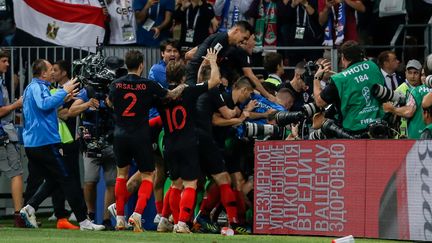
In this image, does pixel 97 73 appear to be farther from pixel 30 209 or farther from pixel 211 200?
pixel 211 200

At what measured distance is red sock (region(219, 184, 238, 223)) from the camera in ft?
57.5

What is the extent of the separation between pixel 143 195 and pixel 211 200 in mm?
1240

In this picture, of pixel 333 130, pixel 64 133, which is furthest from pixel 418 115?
pixel 64 133

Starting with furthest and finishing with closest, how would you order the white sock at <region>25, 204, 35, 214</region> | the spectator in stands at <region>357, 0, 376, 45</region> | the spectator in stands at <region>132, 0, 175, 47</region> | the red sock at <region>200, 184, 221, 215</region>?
the spectator in stands at <region>132, 0, 175, 47</region> < the spectator in stands at <region>357, 0, 376, 45</region> < the white sock at <region>25, 204, 35, 214</region> < the red sock at <region>200, 184, 221, 215</region>

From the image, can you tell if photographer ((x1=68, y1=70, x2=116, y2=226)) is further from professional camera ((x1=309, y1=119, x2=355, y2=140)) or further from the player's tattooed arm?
professional camera ((x1=309, y1=119, x2=355, y2=140))

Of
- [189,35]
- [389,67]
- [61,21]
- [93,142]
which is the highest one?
[61,21]

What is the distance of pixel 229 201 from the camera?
1753cm

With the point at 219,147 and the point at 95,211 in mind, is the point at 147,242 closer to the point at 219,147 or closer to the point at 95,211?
the point at 219,147

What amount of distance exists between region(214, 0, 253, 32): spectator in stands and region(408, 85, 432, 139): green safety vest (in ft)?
19.6

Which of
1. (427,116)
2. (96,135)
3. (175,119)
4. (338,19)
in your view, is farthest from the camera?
(338,19)

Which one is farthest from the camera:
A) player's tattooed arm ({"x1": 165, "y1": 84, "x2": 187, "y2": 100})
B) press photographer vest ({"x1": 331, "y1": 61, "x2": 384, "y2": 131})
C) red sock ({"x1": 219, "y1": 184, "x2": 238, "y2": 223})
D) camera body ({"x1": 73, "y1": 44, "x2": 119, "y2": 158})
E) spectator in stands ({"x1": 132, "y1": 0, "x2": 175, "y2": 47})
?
spectator in stands ({"x1": 132, "y1": 0, "x2": 175, "y2": 47})

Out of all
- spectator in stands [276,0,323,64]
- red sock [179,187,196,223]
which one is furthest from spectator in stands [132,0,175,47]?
red sock [179,187,196,223]

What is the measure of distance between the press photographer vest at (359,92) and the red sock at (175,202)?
2540 millimetres

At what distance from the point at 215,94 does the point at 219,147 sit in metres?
0.90
